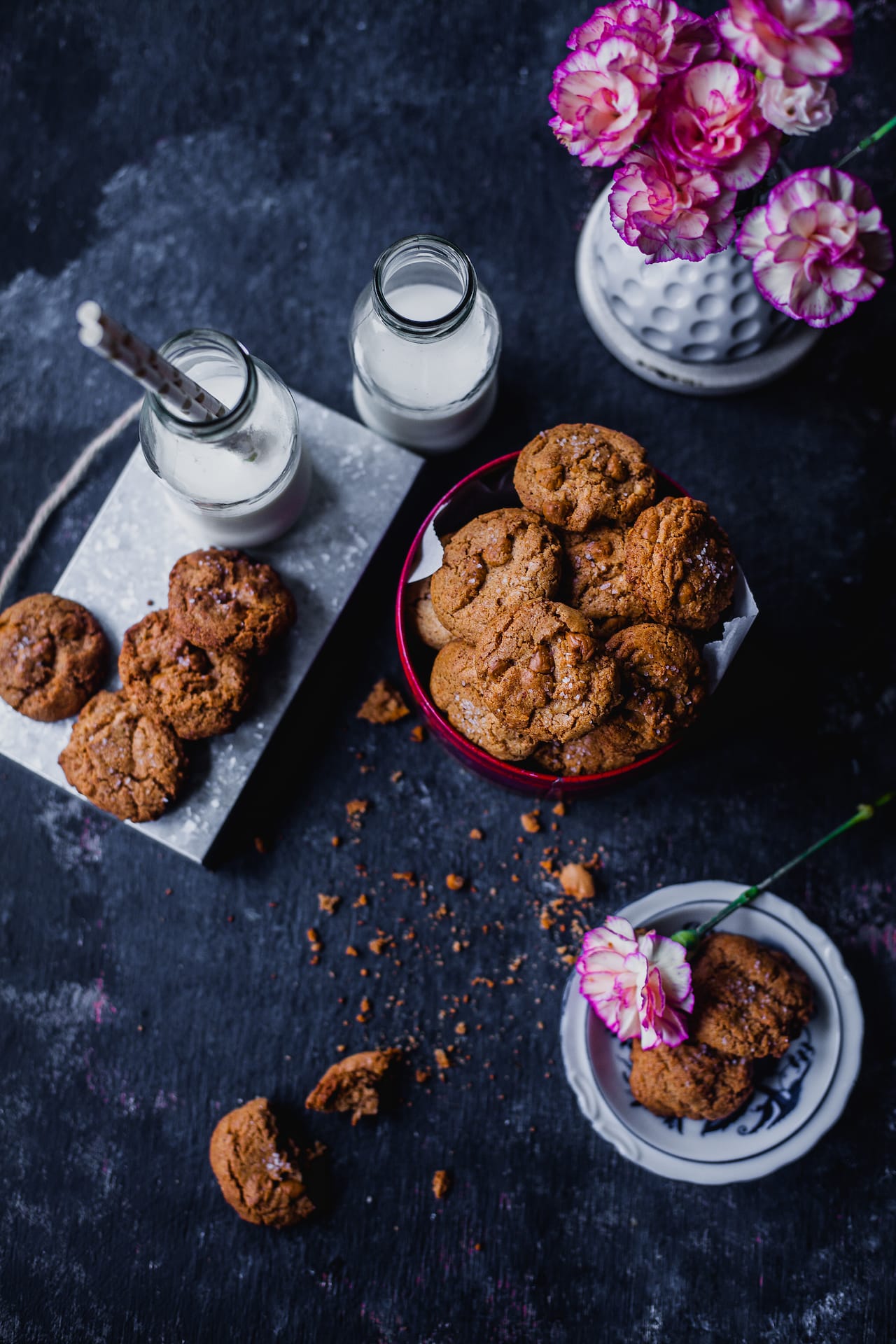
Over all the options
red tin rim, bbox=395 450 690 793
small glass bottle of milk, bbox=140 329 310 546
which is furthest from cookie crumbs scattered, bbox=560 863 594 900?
small glass bottle of milk, bbox=140 329 310 546

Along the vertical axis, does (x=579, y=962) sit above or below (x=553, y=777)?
below

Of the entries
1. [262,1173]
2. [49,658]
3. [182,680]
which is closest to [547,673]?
[182,680]

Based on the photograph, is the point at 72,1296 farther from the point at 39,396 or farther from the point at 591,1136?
the point at 39,396

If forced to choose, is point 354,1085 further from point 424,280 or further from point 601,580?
point 424,280

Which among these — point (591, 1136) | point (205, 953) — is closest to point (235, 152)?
point (205, 953)

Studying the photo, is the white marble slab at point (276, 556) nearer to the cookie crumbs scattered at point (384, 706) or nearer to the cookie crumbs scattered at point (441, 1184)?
the cookie crumbs scattered at point (384, 706)
